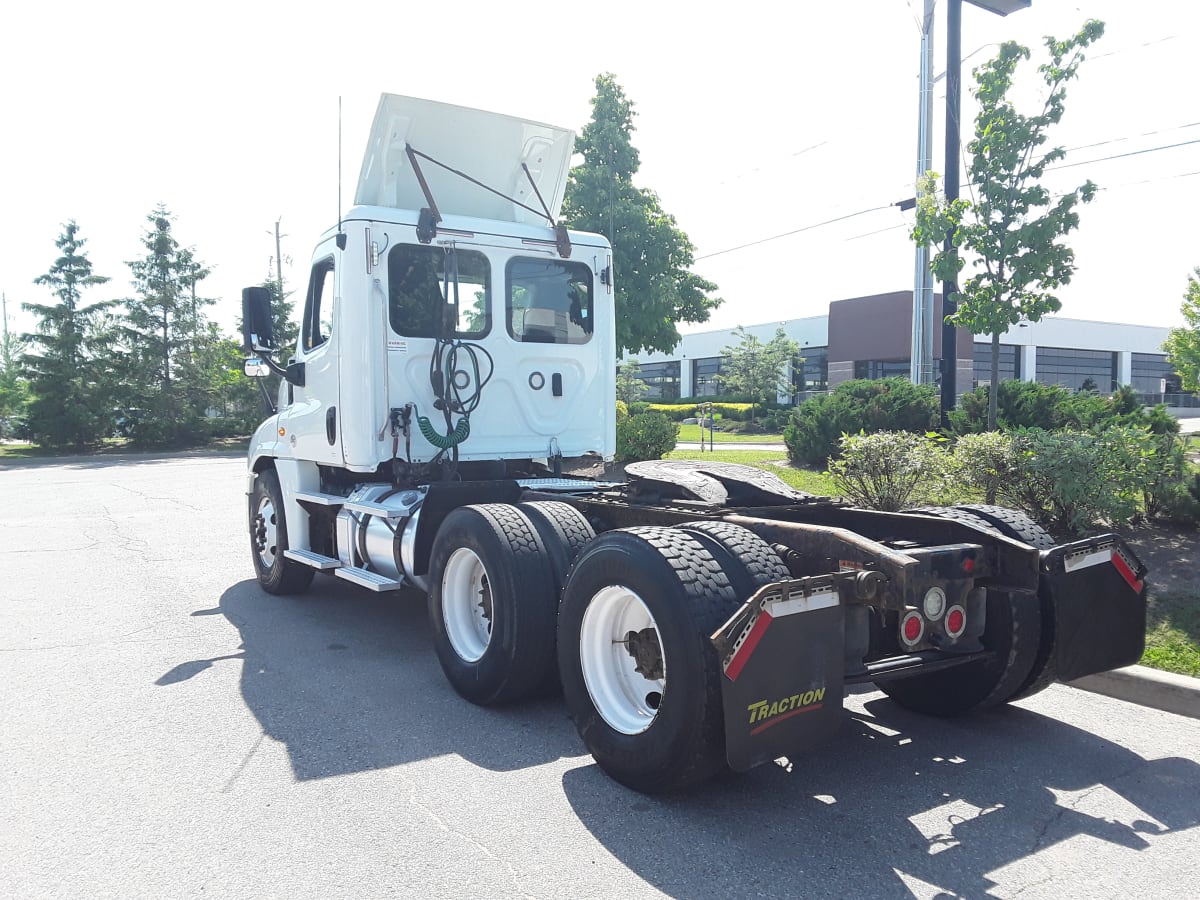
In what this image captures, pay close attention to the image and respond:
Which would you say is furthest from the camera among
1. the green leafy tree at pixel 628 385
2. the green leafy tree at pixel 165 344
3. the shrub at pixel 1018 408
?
the green leafy tree at pixel 628 385

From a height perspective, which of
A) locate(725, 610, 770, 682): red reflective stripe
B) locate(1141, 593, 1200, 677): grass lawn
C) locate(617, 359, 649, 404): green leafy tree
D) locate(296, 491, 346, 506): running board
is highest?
locate(617, 359, 649, 404): green leafy tree

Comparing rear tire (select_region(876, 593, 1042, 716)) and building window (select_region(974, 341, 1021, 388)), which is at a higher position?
building window (select_region(974, 341, 1021, 388))

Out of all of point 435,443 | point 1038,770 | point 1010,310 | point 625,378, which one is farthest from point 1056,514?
point 625,378

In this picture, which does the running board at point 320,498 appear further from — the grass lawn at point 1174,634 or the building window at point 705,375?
the building window at point 705,375

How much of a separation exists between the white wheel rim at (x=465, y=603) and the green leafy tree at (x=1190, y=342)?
29.7m

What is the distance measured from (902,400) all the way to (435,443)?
386 inches

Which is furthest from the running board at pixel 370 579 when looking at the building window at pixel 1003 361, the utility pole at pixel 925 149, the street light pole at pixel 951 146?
the building window at pixel 1003 361

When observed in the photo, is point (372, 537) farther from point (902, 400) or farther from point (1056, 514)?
point (902, 400)


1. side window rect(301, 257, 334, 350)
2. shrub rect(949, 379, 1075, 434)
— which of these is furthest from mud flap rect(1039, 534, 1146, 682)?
shrub rect(949, 379, 1075, 434)

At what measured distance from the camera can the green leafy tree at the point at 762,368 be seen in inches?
1898

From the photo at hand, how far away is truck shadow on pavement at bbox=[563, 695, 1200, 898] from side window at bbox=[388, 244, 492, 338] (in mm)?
3613

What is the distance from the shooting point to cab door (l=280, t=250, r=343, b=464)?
6.68 metres

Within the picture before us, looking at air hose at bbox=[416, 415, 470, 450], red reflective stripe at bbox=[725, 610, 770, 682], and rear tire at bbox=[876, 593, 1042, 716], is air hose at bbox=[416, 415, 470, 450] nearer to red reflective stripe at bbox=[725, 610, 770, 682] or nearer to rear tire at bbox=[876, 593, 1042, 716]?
rear tire at bbox=[876, 593, 1042, 716]

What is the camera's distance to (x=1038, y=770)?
13.4 ft
